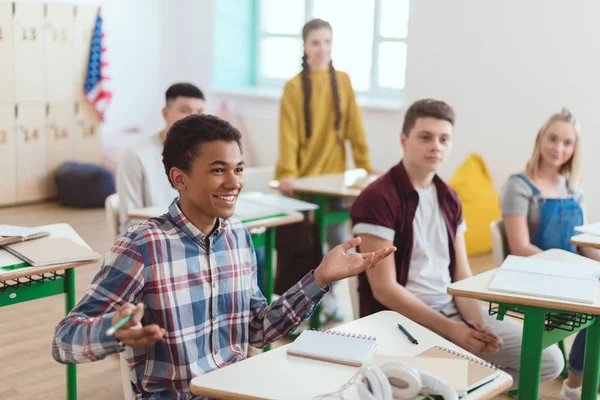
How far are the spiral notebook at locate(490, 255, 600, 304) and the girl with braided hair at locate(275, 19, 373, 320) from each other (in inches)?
64.6

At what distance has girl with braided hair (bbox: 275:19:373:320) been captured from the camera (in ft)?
13.3

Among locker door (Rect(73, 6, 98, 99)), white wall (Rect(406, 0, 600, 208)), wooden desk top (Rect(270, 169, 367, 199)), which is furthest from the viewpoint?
locker door (Rect(73, 6, 98, 99))

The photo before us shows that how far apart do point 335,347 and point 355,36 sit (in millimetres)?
5214

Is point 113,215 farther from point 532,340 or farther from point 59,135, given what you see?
point 59,135

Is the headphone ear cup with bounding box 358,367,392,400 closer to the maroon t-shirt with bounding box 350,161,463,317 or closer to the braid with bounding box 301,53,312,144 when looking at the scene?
the maroon t-shirt with bounding box 350,161,463,317

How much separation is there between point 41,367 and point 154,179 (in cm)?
92

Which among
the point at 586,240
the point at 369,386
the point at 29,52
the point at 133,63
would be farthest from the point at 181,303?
the point at 133,63

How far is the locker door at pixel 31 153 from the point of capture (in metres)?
6.27

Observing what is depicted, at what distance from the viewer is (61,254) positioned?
2.48 m

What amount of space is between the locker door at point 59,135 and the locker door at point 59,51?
3.4 inches

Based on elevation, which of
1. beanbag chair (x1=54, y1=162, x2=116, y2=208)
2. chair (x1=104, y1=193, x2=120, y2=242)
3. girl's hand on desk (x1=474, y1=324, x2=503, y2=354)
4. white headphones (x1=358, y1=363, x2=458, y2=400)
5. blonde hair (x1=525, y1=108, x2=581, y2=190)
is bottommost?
Result: beanbag chair (x1=54, y1=162, x2=116, y2=208)

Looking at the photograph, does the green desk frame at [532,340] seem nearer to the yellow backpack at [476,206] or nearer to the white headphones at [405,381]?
the white headphones at [405,381]

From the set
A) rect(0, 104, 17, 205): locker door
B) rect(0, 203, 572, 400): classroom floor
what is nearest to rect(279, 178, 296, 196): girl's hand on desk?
rect(0, 203, 572, 400): classroom floor

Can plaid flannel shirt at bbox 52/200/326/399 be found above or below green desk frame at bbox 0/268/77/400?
above
